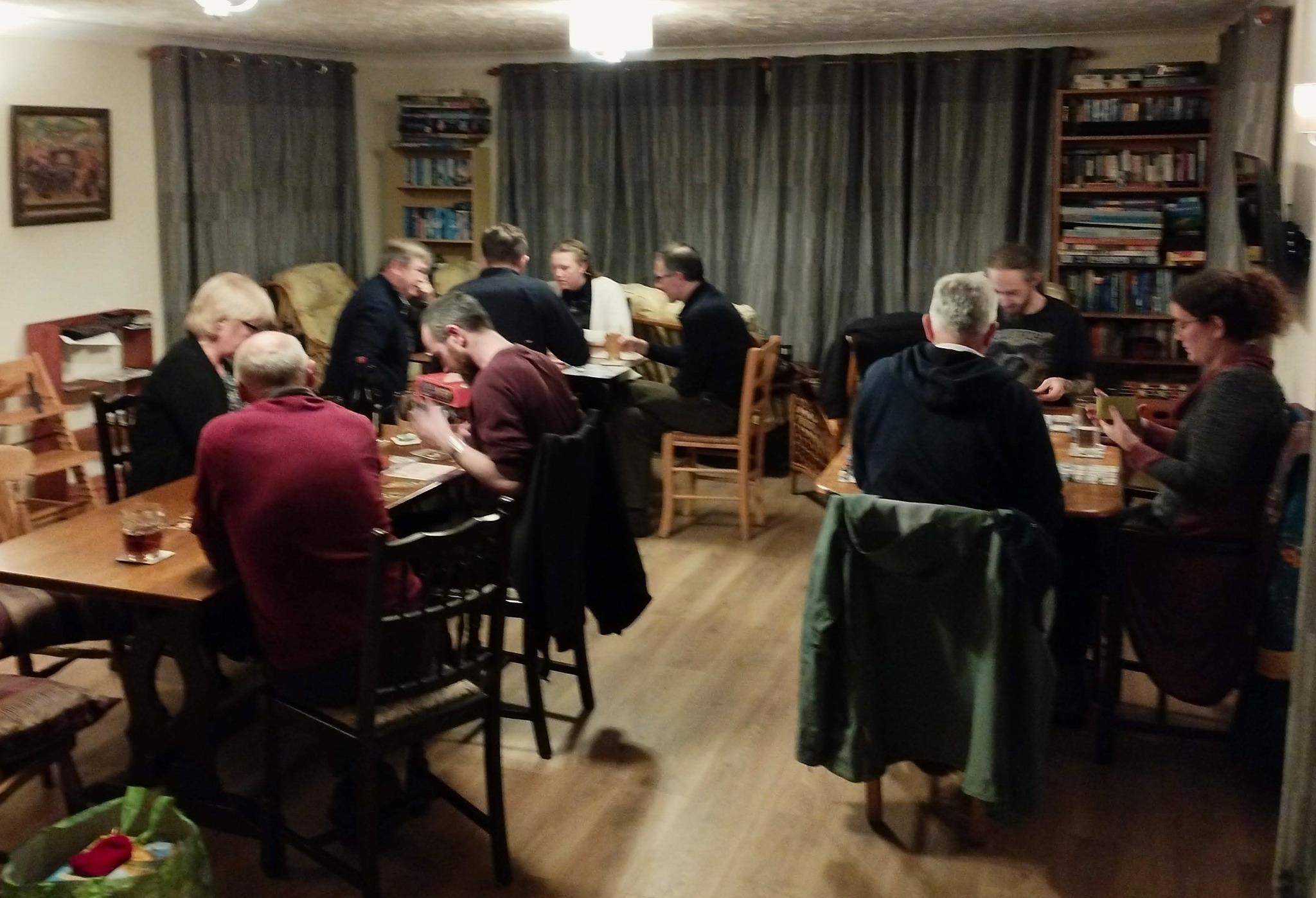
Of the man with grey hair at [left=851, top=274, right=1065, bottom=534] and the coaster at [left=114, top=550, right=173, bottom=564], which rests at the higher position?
the man with grey hair at [left=851, top=274, right=1065, bottom=534]

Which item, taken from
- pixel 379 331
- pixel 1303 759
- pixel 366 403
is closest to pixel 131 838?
pixel 366 403

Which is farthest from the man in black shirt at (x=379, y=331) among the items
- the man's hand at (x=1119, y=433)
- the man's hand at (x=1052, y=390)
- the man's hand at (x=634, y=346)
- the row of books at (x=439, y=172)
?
the man's hand at (x=1119, y=433)

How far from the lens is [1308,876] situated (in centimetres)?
235

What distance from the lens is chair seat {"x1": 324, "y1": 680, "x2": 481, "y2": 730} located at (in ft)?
8.21

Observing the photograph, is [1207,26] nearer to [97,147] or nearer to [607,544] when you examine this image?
[607,544]

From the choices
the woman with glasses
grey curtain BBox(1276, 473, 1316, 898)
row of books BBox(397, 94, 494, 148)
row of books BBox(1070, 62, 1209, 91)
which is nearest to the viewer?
grey curtain BBox(1276, 473, 1316, 898)

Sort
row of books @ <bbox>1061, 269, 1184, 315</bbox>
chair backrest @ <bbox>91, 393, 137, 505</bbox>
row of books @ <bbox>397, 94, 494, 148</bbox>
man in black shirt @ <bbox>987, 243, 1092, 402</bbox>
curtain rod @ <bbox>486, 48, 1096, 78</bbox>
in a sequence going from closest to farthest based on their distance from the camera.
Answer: chair backrest @ <bbox>91, 393, 137, 505</bbox>
man in black shirt @ <bbox>987, 243, 1092, 402</bbox>
row of books @ <bbox>1061, 269, 1184, 315</bbox>
curtain rod @ <bbox>486, 48, 1096, 78</bbox>
row of books @ <bbox>397, 94, 494, 148</bbox>

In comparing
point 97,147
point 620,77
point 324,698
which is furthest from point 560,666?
point 620,77

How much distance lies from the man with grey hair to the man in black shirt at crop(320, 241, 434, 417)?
2544mm

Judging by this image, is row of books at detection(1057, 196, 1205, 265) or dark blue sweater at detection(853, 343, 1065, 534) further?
row of books at detection(1057, 196, 1205, 265)

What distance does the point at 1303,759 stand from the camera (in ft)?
7.50

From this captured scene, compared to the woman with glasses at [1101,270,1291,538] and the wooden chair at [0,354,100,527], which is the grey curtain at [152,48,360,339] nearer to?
the wooden chair at [0,354,100,527]

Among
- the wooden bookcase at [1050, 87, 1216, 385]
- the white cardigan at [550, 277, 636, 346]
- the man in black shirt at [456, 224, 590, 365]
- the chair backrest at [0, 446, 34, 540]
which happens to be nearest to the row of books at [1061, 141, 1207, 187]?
the wooden bookcase at [1050, 87, 1216, 385]

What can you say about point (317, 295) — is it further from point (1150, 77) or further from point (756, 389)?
point (1150, 77)
